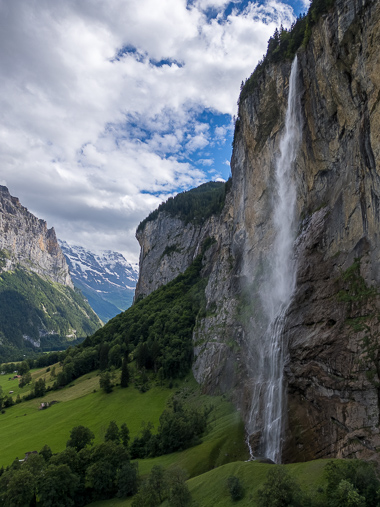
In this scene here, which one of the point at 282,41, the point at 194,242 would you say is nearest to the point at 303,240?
the point at 282,41

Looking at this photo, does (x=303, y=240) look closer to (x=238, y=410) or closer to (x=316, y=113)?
(x=316, y=113)

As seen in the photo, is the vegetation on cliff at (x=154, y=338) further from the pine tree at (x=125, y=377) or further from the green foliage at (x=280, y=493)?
the green foliage at (x=280, y=493)

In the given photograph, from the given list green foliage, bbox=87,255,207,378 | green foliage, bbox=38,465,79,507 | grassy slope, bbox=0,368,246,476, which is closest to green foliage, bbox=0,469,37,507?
green foliage, bbox=38,465,79,507

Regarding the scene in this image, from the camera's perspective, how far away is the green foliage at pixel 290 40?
4597 centimetres

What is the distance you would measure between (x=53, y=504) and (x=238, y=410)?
102 feet

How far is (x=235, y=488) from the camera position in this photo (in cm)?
3203

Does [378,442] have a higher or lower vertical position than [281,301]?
lower

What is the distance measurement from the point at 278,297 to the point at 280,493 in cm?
3547

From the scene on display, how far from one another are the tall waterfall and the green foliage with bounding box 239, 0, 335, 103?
5.55 metres

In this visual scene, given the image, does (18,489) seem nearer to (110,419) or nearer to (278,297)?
(110,419)

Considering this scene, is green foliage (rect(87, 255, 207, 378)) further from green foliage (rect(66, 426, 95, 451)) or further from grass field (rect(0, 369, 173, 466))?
green foliage (rect(66, 426, 95, 451))

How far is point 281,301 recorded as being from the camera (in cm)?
5522

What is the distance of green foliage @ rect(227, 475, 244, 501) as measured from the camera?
31.7 metres

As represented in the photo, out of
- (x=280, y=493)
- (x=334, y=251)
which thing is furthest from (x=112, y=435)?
(x=334, y=251)
